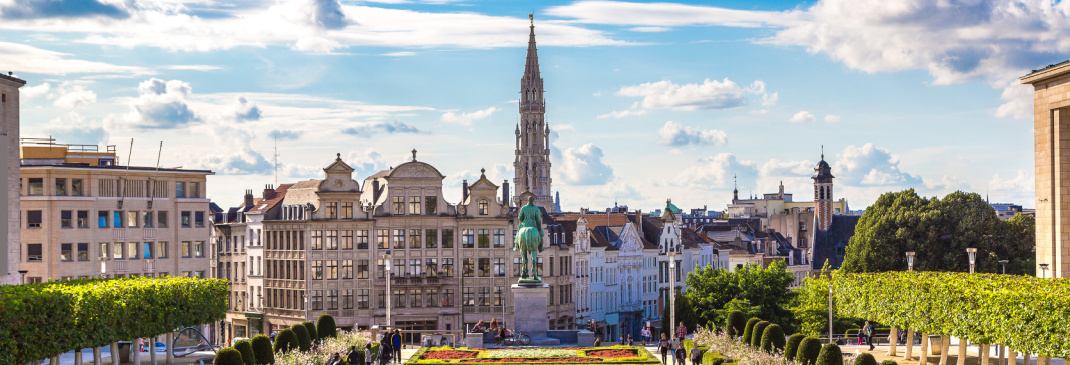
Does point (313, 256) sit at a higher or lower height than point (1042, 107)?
lower

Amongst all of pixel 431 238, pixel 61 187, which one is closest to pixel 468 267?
pixel 431 238

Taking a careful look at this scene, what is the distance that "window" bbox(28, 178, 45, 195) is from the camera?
83.9 metres

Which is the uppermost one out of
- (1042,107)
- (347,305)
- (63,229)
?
(1042,107)

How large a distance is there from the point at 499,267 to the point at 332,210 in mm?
13960

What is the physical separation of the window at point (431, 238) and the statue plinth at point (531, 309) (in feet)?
125

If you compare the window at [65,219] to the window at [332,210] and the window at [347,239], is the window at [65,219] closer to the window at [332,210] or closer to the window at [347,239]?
the window at [332,210]

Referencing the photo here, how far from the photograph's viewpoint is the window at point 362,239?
331 ft

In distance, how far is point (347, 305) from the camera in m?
101

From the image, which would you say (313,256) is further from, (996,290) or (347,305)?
(996,290)

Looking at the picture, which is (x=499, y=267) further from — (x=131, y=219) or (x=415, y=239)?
(x=131, y=219)

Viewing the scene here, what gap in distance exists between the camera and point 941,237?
331 feet

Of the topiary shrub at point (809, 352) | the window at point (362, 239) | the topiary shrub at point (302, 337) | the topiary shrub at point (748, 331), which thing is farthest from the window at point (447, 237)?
the topiary shrub at point (809, 352)

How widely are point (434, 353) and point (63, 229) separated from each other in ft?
120

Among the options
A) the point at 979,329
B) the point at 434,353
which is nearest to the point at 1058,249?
the point at 979,329
